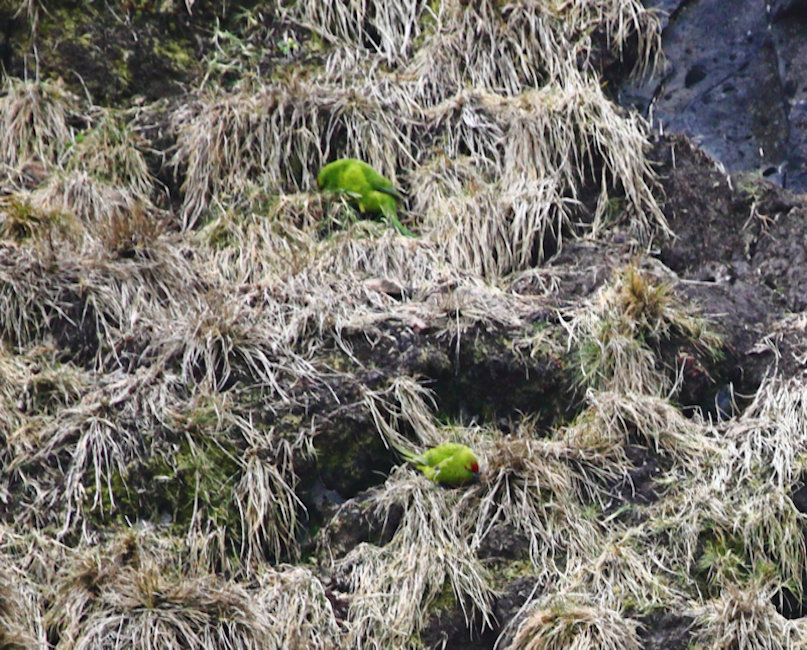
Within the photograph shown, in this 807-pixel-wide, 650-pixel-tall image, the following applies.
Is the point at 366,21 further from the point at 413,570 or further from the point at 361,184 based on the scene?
the point at 413,570

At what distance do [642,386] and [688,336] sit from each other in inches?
13.9

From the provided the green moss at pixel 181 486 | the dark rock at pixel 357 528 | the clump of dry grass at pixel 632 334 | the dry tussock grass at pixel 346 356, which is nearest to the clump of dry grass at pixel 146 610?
the dry tussock grass at pixel 346 356

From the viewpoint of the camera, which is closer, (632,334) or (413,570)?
(413,570)

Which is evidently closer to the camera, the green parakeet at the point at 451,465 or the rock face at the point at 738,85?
the green parakeet at the point at 451,465

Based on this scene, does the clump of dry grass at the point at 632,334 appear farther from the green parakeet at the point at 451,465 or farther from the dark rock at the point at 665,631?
the dark rock at the point at 665,631

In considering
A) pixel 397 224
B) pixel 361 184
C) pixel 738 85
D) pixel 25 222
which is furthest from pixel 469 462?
pixel 738 85

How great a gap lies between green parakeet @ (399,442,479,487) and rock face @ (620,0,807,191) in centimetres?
256

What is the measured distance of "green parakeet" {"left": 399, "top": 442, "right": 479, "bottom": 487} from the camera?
14.2 feet

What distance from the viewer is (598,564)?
13.3 feet

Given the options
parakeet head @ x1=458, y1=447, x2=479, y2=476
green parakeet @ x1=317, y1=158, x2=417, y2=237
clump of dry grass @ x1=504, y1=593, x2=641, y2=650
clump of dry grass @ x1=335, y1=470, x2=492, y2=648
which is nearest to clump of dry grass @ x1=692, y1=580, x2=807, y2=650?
clump of dry grass @ x1=504, y1=593, x2=641, y2=650

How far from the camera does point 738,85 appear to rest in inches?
239

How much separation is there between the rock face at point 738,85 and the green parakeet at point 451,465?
2.56m

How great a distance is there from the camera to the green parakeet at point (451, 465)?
434 cm

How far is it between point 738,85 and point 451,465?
3.15 m
